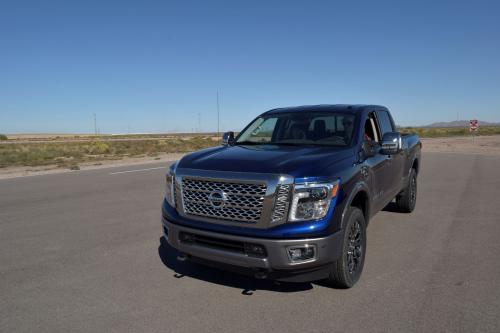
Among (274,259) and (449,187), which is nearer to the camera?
(274,259)

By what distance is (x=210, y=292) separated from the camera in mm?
3928

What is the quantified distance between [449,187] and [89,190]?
9171mm

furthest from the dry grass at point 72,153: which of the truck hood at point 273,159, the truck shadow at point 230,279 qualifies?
the truck hood at point 273,159

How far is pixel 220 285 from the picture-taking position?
13.4ft

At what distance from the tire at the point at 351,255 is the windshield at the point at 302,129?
3.27ft

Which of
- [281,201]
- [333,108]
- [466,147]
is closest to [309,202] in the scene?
[281,201]

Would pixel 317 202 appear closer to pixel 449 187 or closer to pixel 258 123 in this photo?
pixel 258 123

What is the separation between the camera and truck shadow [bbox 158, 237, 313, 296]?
401 centimetres

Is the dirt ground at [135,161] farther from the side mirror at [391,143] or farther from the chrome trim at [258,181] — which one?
the side mirror at [391,143]

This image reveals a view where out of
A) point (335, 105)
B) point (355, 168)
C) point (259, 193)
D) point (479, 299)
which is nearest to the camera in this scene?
point (259, 193)

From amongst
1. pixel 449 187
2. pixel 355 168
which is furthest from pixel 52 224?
pixel 449 187

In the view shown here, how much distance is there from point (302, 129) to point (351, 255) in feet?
6.02

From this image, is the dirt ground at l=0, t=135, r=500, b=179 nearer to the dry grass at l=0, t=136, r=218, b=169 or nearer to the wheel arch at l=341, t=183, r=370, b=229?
the dry grass at l=0, t=136, r=218, b=169

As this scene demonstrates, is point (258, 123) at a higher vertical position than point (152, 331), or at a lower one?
higher
